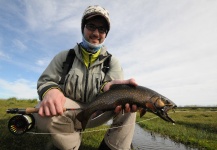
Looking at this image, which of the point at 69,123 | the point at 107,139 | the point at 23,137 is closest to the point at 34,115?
the point at 69,123

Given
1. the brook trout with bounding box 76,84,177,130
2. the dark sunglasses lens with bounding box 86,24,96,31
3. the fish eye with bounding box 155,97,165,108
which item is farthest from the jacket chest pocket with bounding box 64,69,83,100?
the fish eye with bounding box 155,97,165,108

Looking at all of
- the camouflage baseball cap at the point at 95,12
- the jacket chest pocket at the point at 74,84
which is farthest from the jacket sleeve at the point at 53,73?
the camouflage baseball cap at the point at 95,12

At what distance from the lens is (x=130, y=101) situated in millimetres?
4172

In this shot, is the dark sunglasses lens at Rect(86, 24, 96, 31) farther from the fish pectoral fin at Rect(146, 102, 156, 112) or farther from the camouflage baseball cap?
the fish pectoral fin at Rect(146, 102, 156, 112)

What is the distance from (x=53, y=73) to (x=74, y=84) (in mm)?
556

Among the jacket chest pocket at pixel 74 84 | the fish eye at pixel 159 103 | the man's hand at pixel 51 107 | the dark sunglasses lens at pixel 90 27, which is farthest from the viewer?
the dark sunglasses lens at pixel 90 27

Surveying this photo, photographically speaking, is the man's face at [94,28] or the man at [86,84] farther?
the man's face at [94,28]

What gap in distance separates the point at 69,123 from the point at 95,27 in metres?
2.26

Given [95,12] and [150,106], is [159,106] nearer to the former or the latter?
[150,106]

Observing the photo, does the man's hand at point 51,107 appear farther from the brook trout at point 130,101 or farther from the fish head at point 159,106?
the fish head at point 159,106

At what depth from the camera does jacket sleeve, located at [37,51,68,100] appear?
15.0 ft

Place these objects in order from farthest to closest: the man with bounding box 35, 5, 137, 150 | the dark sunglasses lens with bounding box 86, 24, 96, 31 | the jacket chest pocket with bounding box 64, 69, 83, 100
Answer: the dark sunglasses lens with bounding box 86, 24, 96, 31 < the jacket chest pocket with bounding box 64, 69, 83, 100 < the man with bounding box 35, 5, 137, 150

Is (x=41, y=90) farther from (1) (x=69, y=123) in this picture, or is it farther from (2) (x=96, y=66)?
(2) (x=96, y=66)

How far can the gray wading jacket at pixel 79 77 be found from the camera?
484 cm
